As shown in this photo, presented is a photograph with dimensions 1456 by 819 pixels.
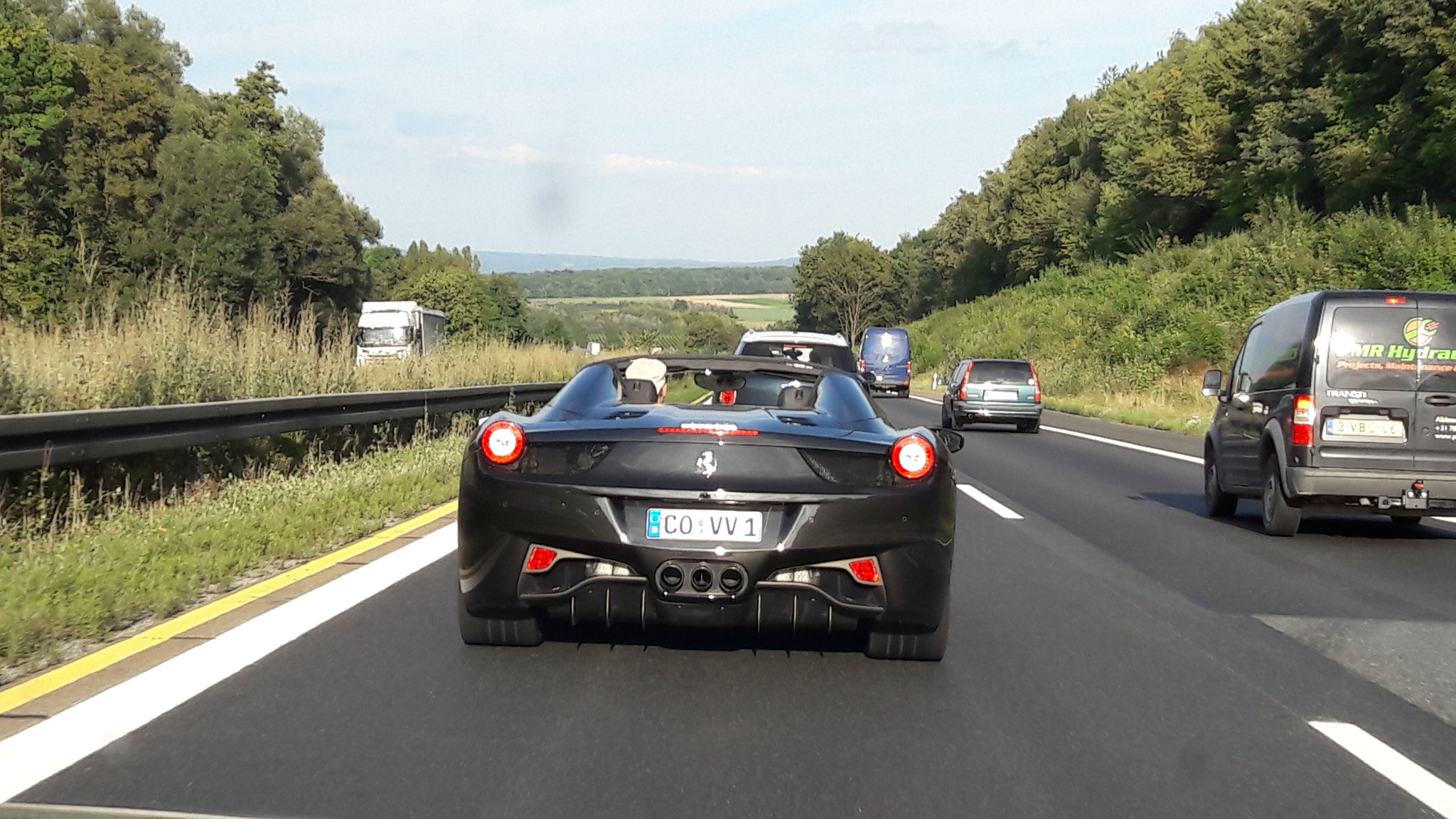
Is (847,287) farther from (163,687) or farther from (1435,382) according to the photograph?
(163,687)

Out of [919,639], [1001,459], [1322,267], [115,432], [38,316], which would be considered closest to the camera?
[919,639]

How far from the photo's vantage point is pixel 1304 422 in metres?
10.6

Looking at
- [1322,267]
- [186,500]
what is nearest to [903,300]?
[1322,267]

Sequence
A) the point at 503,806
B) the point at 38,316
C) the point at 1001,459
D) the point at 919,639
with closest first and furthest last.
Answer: the point at 503,806 → the point at 919,639 → the point at 38,316 → the point at 1001,459

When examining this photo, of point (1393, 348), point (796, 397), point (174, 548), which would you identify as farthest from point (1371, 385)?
point (174, 548)

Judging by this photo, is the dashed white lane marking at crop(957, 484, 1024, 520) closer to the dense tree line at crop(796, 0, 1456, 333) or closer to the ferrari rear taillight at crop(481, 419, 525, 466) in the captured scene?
the ferrari rear taillight at crop(481, 419, 525, 466)

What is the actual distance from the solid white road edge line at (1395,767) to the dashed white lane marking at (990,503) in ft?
21.9

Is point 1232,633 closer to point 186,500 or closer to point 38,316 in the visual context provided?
point 186,500

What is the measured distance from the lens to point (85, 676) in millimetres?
5277

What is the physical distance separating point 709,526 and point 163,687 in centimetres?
202

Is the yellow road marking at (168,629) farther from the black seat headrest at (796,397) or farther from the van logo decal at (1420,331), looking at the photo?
the van logo decal at (1420,331)

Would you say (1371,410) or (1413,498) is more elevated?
(1371,410)

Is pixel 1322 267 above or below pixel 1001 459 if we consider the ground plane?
above

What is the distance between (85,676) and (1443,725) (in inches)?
192
